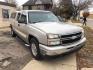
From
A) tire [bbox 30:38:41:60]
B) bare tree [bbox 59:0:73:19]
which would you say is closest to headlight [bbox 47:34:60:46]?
tire [bbox 30:38:41:60]

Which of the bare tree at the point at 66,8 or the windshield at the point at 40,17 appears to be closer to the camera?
the windshield at the point at 40,17

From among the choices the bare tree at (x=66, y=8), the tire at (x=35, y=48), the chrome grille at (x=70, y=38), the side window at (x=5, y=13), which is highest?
the bare tree at (x=66, y=8)

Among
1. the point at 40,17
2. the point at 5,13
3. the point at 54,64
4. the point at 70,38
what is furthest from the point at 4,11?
the point at 70,38

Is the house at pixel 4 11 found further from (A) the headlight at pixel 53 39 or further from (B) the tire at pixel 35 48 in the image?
(A) the headlight at pixel 53 39

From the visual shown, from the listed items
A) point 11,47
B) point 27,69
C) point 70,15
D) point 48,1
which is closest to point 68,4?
point 70,15

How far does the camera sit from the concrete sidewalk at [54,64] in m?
5.55

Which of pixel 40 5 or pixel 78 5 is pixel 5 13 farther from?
pixel 40 5

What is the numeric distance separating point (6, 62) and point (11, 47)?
211 centimetres

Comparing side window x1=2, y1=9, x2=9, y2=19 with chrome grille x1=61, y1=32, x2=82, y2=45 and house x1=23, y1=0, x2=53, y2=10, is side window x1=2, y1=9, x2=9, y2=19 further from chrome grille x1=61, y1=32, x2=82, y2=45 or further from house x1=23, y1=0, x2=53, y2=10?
house x1=23, y1=0, x2=53, y2=10

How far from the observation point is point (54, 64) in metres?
5.81

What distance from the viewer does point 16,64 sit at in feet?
19.4

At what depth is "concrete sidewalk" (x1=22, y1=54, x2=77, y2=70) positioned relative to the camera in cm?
555

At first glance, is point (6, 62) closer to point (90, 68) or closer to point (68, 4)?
point (90, 68)

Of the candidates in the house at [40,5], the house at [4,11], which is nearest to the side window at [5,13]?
the house at [4,11]
